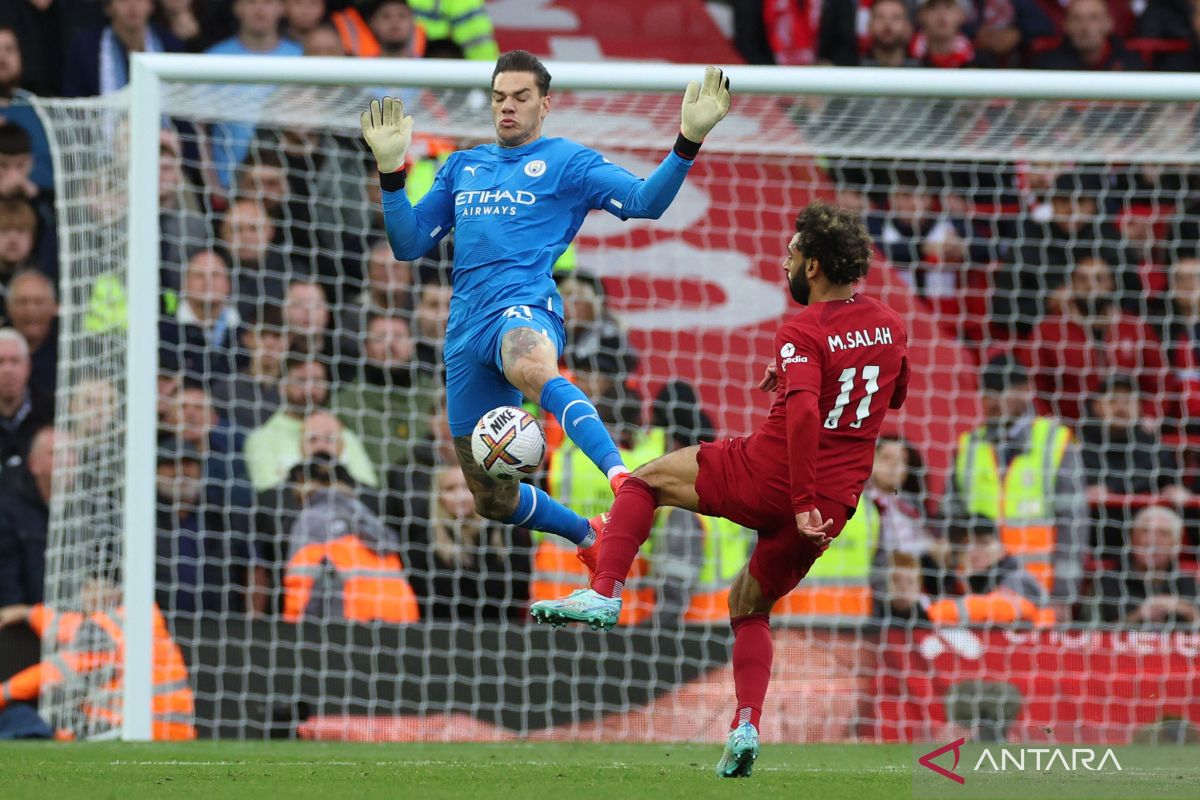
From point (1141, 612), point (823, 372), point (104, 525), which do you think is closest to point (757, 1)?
point (1141, 612)

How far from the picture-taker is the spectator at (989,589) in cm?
1031

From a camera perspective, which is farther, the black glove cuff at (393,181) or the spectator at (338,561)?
the spectator at (338,561)

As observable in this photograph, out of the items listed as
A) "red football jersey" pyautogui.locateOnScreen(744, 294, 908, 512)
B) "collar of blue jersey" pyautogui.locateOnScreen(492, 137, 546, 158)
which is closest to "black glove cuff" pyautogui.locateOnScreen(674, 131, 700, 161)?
"collar of blue jersey" pyautogui.locateOnScreen(492, 137, 546, 158)

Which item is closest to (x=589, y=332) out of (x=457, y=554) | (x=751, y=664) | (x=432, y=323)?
(x=432, y=323)

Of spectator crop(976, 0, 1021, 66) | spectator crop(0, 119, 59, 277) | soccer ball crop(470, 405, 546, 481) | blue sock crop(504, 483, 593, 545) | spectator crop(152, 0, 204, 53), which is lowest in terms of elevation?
blue sock crop(504, 483, 593, 545)

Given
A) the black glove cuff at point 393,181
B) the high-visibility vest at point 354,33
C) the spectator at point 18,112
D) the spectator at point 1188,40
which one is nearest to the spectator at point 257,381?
the spectator at point 18,112

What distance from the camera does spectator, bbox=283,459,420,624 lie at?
32.0ft

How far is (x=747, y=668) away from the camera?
6496 mm

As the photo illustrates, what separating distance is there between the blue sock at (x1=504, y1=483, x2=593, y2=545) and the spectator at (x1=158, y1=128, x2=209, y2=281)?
3951 mm

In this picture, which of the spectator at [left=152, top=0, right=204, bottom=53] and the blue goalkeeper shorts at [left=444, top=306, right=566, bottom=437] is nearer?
the blue goalkeeper shorts at [left=444, top=306, right=566, bottom=437]

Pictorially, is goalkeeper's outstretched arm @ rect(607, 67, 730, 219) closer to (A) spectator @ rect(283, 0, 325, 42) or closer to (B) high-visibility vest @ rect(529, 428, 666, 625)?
(B) high-visibility vest @ rect(529, 428, 666, 625)

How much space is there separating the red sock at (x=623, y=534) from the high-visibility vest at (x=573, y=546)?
3.60 meters

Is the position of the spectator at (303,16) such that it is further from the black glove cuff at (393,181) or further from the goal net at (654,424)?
the black glove cuff at (393,181)

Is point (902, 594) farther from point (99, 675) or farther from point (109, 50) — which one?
point (109, 50)
